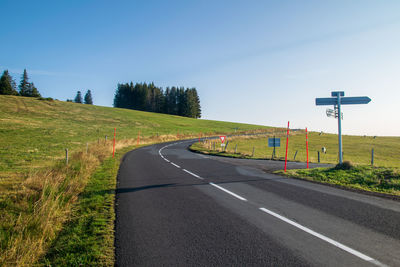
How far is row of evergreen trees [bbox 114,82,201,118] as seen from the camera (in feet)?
355

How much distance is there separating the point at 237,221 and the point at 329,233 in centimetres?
178

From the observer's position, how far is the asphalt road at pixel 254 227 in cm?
362

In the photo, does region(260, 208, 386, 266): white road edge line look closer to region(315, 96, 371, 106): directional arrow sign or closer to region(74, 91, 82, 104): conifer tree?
region(315, 96, 371, 106): directional arrow sign

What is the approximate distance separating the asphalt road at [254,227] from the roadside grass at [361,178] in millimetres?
1414

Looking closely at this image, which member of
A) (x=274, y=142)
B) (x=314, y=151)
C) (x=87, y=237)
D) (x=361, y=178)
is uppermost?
(x=274, y=142)

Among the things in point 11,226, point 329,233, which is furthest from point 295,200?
point 11,226

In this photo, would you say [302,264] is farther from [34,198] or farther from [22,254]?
[34,198]

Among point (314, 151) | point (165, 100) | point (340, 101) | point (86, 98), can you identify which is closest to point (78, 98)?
point (86, 98)

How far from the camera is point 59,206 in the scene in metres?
5.79

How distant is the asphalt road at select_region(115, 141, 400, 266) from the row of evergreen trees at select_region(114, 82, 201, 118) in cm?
10103

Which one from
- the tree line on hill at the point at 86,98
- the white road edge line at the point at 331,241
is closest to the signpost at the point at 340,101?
the white road edge line at the point at 331,241

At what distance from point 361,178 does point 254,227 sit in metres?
7.22

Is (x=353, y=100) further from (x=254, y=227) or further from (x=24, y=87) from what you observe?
(x=24, y=87)

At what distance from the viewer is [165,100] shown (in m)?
115
